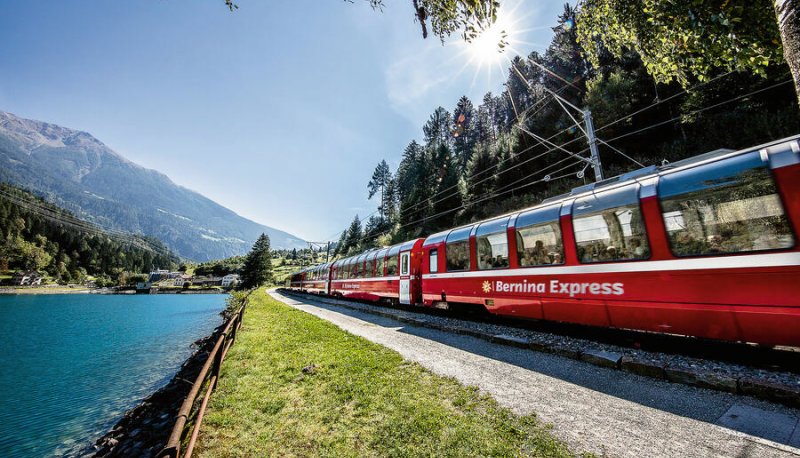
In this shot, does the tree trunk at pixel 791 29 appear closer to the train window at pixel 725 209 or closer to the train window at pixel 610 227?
the train window at pixel 725 209

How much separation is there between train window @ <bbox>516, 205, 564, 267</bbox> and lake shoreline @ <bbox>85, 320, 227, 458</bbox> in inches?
306

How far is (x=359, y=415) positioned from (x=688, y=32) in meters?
7.83

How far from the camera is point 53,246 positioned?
325 feet

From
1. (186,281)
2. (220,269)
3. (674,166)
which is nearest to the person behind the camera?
(674,166)

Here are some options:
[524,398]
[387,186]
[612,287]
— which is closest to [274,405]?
[524,398]

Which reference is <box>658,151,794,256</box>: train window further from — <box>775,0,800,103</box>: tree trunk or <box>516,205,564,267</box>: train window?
<box>775,0,800,103</box>: tree trunk

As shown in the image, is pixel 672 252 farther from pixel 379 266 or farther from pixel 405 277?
pixel 379 266

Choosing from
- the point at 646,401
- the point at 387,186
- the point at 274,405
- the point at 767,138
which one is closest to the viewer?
the point at 646,401

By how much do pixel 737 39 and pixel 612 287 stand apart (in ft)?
14.9

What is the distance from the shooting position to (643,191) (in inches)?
241

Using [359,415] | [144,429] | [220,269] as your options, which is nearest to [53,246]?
[220,269]

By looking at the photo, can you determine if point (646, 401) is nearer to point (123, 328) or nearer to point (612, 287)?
point (612, 287)

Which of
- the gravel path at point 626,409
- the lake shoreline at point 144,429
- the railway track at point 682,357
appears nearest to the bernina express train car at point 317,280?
the lake shoreline at point 144,429

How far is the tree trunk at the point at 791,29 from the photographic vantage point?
8.61 ft
